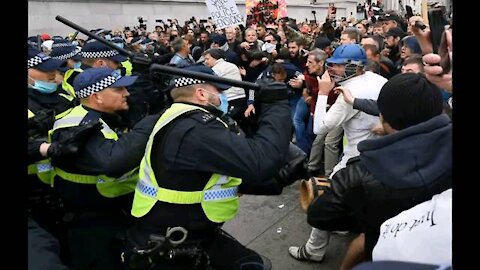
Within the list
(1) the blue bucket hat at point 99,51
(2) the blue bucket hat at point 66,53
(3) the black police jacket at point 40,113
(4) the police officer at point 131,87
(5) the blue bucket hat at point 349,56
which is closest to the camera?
(3) the black police jacket at point 40,113

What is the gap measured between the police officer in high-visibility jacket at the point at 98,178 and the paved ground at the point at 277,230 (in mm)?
1672

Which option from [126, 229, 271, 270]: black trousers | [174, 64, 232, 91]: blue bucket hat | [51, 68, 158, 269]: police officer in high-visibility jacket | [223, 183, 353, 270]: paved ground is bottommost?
[223, 183, 353, 270]: paved ground

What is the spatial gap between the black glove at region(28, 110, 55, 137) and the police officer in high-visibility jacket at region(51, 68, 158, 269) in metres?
0.14

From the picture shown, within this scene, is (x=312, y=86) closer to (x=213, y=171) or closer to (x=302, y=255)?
(x=302, y=255)

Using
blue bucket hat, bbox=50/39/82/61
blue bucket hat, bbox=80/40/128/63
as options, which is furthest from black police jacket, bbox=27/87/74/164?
blue bucket hat, bbox=50/39/82/61

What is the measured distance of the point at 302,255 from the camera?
13.8 ft

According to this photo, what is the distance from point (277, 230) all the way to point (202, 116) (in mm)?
2659

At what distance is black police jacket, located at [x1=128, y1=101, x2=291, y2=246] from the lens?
2496 mm

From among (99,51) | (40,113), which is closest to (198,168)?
(40,113)

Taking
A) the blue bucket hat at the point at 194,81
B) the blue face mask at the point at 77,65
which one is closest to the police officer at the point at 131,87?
the blue face mask at the point at 77,65

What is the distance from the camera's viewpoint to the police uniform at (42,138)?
3.05 m

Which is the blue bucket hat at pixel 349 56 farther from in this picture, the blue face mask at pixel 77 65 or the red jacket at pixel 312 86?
the blue face mask at pixel 77 65

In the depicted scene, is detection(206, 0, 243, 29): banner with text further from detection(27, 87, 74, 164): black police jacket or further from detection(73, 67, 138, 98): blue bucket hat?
detection(73, 67, 138, 98): blue bucket hat
